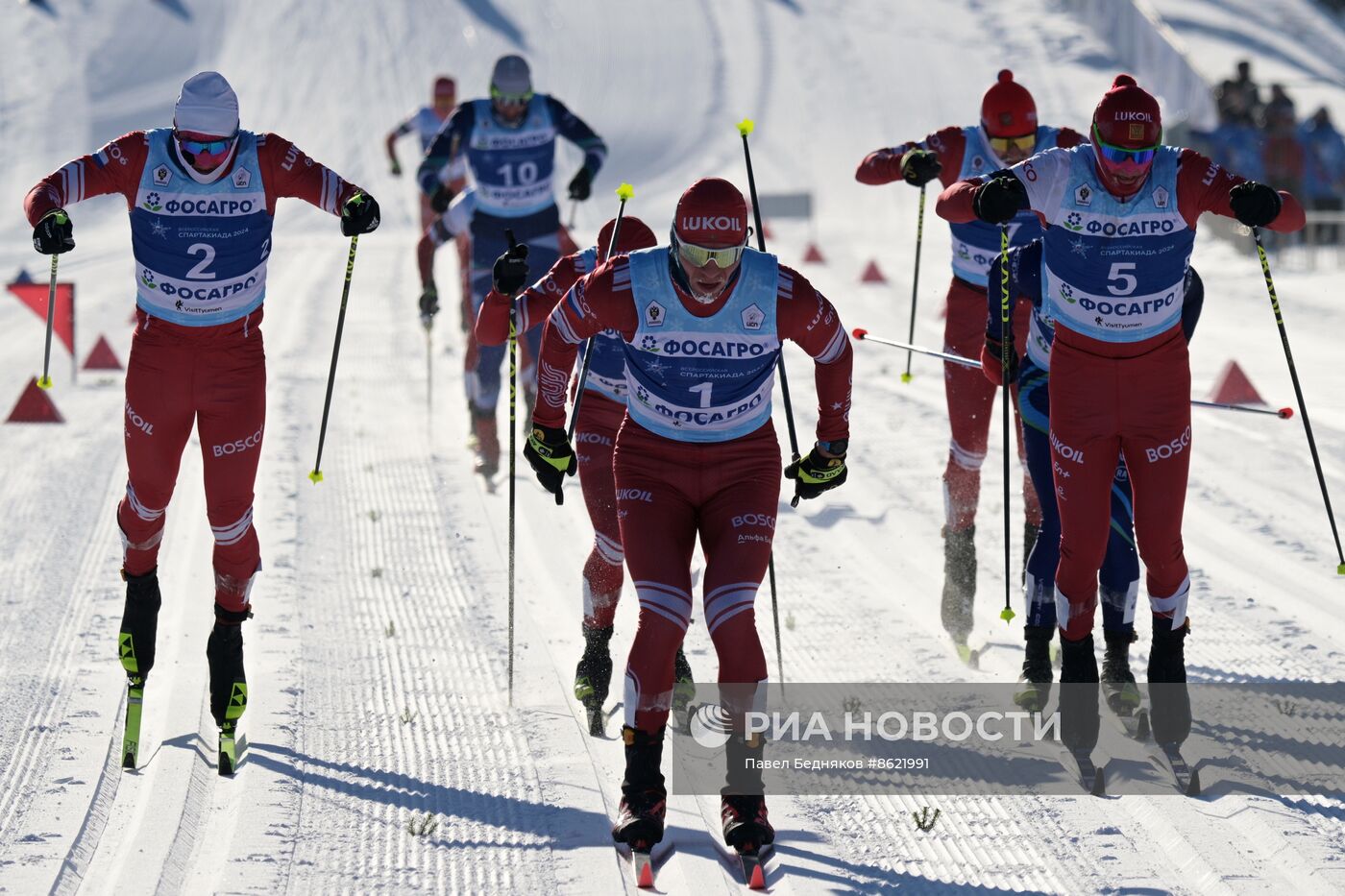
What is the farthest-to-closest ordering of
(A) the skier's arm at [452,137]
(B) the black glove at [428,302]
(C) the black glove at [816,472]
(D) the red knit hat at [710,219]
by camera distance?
(B) the black glove at [428,302] → (A) the skier's arm at [452,137] → (C) the black glove at [816,472] → (D) the red knit hat at [710,219]

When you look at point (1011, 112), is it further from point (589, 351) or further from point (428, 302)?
point (428, 302)

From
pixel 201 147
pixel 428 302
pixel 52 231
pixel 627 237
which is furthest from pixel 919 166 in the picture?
pixel 428 302

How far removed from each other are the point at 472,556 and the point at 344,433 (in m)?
3.72

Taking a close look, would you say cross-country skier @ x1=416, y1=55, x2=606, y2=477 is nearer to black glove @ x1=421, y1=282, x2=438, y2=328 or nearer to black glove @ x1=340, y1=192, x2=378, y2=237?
black glove @ x1=421, y1=282, x2=438, y2=328

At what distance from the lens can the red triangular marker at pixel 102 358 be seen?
15602 mm

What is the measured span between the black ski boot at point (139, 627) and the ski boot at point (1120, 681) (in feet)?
12.6

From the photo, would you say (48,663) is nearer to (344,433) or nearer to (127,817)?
(127,817)

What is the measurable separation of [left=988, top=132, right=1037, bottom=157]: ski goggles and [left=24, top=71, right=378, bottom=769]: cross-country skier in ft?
9.89

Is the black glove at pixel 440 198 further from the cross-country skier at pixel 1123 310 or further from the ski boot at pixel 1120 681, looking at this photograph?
the ski boot at pixel 1120 681

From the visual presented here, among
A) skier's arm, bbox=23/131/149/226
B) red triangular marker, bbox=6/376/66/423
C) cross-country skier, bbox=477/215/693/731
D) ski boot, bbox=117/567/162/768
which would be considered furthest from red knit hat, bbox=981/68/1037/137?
red triangular marker, bbox=6/376/66/423

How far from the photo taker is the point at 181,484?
439 inches

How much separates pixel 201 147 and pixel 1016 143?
3719 mm

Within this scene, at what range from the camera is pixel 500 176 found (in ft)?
37.5

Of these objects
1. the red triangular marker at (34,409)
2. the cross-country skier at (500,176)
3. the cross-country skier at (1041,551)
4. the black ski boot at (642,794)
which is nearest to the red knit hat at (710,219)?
the black ski boot at (642,794)
